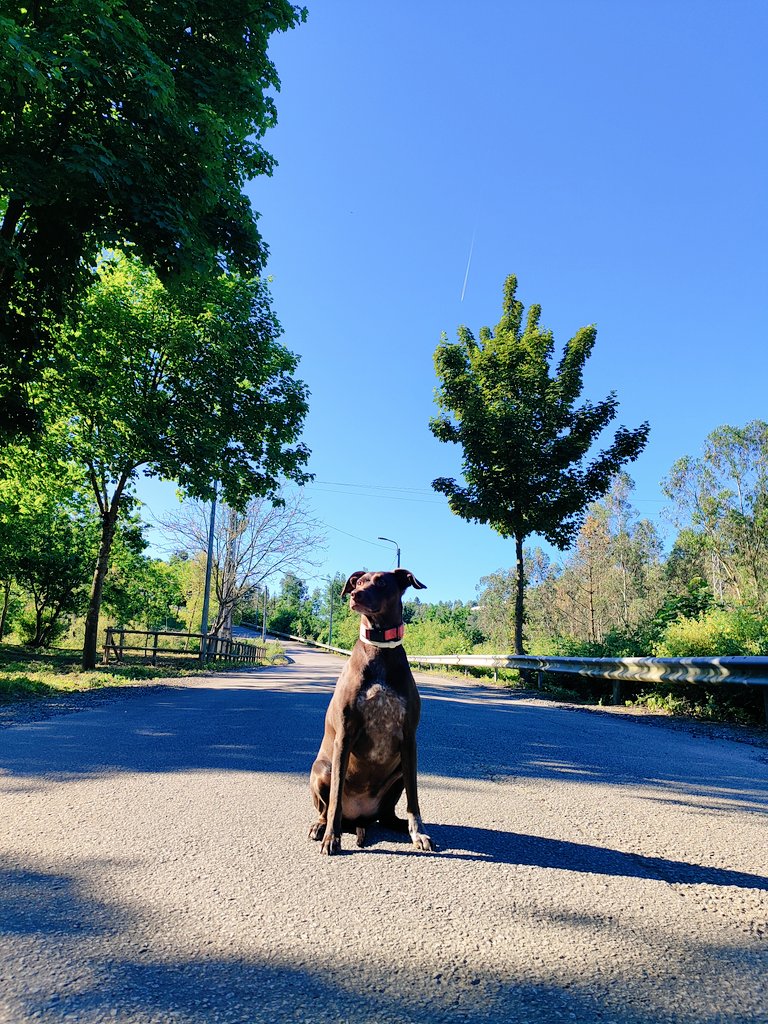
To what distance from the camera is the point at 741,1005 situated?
1526 mm

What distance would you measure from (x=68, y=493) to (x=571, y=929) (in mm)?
17676

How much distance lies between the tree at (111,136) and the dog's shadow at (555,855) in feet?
21.8

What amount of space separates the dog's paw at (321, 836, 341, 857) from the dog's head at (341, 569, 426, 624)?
0.99m

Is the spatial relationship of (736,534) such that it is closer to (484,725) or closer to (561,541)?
(561,541)

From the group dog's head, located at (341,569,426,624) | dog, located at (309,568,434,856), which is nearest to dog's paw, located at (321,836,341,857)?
dog, located at (309,568,434,856)

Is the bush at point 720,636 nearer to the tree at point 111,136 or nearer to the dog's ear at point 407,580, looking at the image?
the dog's ear at point 407,580

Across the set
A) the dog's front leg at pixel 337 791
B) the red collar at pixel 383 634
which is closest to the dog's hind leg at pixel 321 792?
the dog's front leg at pixel 337 791

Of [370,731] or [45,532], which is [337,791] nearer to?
[370,731]

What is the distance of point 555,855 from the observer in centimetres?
266

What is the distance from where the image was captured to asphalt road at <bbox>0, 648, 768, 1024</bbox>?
152cm

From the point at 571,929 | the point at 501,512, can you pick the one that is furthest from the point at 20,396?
the point at 501,512

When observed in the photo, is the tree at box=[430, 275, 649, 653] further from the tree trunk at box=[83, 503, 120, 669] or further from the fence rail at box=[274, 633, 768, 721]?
the tree trunk at box=[83, 503, 120, 669]

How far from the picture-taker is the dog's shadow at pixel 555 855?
2.45m

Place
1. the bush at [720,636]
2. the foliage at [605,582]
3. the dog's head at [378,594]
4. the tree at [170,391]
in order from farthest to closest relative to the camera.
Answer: the foliage at [605,582] → the tree at [170,391] → the bush at [720,636] → the dog's head at [378,594]
